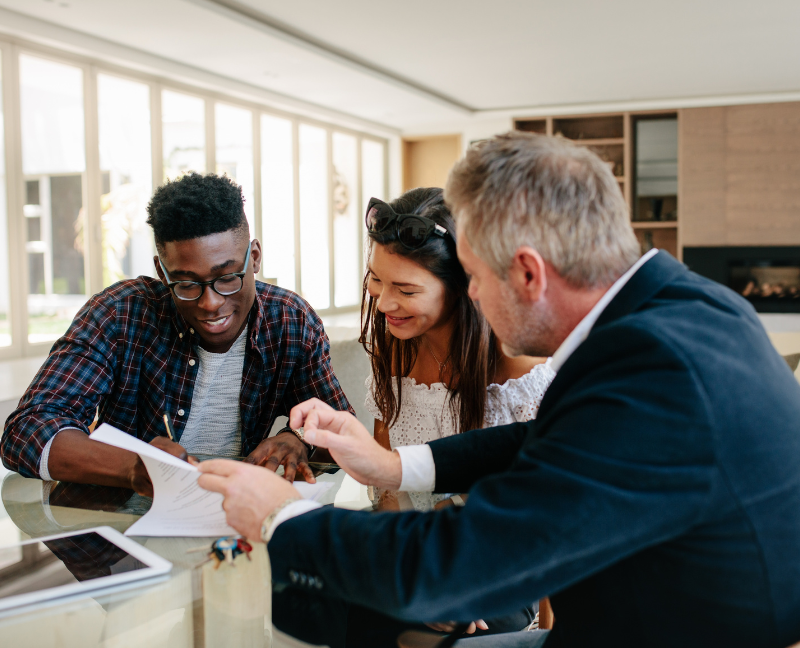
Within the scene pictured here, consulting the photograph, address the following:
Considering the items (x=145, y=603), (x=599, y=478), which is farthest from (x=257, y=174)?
(x=599, y=478)

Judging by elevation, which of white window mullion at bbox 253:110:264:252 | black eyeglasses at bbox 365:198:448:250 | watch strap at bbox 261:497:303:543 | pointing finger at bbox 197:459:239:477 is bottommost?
watch strap at bbox 261:497:303:543

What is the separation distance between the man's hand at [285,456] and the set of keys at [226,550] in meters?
0.27

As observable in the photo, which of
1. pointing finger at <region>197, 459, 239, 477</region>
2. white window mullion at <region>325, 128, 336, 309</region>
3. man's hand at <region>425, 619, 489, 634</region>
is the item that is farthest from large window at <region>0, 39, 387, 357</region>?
pointing finger at <region>197, 459, 239, 477</region>

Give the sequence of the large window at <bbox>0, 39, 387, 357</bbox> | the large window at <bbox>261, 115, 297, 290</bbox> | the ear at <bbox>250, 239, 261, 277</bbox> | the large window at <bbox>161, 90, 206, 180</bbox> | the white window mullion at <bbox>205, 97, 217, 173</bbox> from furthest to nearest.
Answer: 1. the large window at <bbox>261, 115, 297, 290</bbox>
2. the white window mullion at <bbox>205, 97, 217, 173</bbox>
3. the large window at <bbox>161, 90, 206, 180</bbox>
4. the large window at <bbox>0, 39, 387, 357</bbox>
5. the ear at <bbox>250, 239, 261, 277</bbox>

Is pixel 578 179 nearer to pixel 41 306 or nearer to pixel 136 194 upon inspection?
pixel 41 306

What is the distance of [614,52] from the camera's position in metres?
6.55

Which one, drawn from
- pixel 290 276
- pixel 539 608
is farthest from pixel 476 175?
pixel 290 276

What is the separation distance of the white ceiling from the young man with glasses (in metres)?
3.73

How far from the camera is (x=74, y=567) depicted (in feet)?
3.53

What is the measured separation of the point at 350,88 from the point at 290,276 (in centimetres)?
233

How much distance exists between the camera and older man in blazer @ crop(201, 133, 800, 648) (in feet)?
2.30

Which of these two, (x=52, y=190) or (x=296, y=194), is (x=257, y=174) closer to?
(x=296, y=194)

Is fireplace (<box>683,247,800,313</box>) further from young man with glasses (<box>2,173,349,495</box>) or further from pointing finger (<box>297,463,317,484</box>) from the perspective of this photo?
pointing finger (<box>297,463,317,484</box>)

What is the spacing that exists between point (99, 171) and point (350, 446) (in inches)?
213
